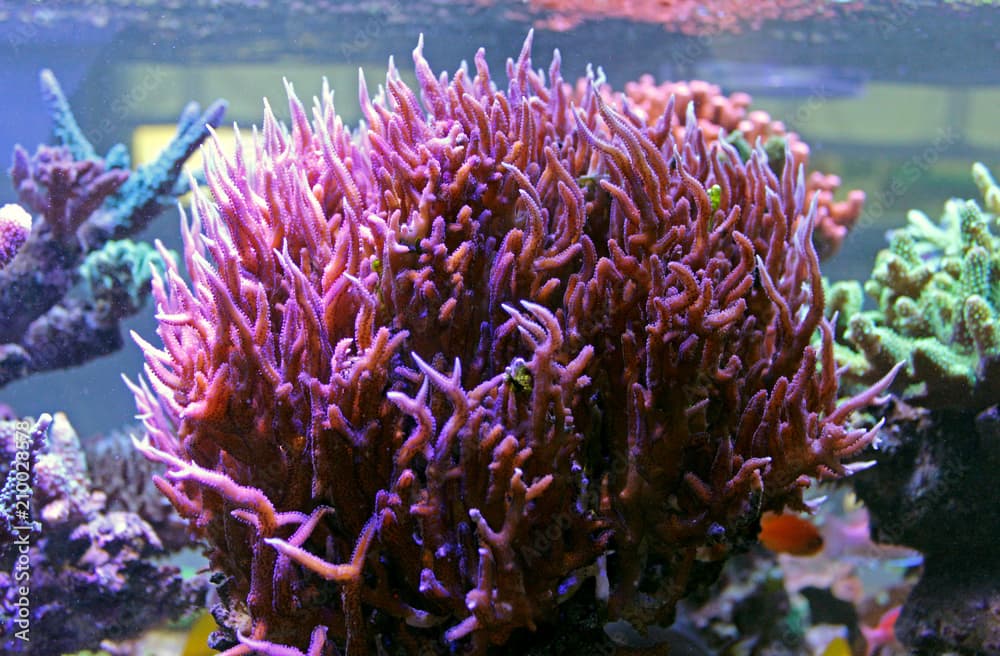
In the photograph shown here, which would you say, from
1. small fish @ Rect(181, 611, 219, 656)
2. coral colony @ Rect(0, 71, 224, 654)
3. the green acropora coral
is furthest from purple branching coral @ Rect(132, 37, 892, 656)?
coral colony @ Rect(0, 71, 224, 654)

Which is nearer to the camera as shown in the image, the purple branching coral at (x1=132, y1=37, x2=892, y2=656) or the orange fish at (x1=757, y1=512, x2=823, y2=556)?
the purple branching coral at (x1=132, y1=37, x2=892, y2=656)

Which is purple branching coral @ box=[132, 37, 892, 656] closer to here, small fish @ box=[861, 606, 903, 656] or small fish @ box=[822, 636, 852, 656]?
small fish @ box=[822, 636, 852, 656]

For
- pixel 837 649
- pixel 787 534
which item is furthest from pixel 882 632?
pixel 787 534

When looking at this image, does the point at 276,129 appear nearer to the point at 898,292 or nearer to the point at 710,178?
the point at 710,178

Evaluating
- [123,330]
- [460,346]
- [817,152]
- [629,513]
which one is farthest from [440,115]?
[817,152]

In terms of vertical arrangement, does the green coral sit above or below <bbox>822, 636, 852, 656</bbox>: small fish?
above

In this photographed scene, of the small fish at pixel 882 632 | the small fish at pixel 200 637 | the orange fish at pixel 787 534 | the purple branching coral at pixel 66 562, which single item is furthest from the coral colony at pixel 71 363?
the small fish at pixel 882 632

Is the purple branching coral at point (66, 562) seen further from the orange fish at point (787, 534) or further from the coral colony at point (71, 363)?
the orange fish at point (787, 534)
